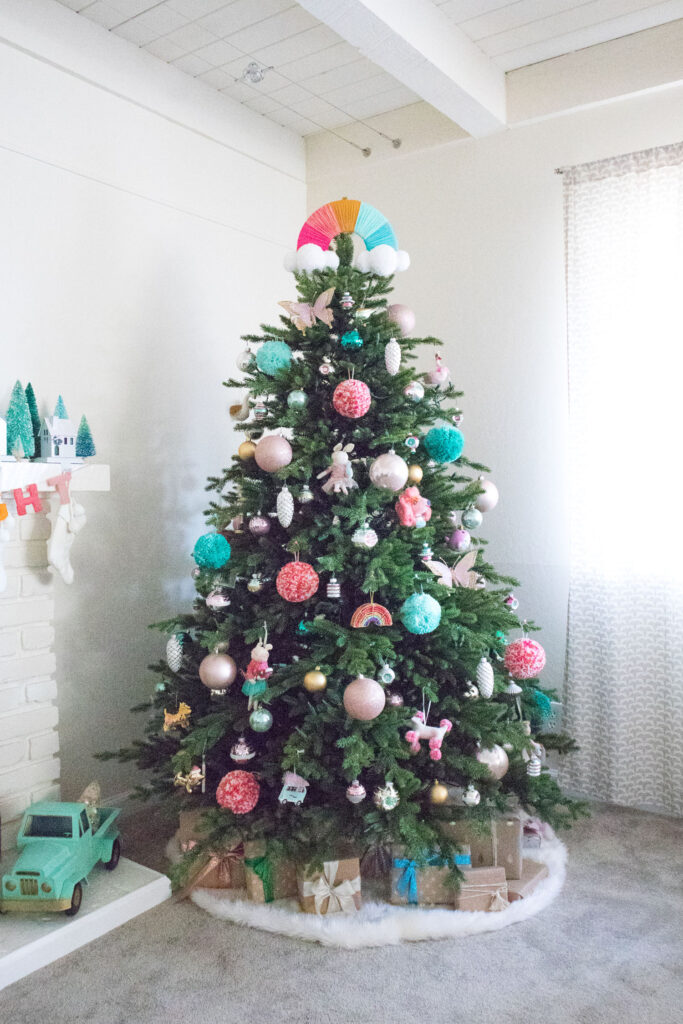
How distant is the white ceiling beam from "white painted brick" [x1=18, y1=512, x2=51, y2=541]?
173 centimetres

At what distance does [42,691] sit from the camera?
8.45 feet

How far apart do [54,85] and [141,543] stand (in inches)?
62.9

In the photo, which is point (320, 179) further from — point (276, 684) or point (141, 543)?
point (276, 684)

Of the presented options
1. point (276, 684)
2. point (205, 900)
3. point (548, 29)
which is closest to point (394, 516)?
point (276, 684)

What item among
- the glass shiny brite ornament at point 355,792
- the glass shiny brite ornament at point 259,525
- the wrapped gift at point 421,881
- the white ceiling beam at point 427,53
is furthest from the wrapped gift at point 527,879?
the white ceiling beam at point 427,53

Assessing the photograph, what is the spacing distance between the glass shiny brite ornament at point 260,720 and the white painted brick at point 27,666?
2.68 ft

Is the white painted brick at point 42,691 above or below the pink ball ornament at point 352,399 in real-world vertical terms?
below

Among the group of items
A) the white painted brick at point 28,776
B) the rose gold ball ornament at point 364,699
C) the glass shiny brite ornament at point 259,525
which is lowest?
the white painted brick at point 28,776

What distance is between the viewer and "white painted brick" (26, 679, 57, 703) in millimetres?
2545

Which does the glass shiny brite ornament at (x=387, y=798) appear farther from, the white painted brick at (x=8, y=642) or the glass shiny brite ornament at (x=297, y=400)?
the white painted brick at (x=8, y=642)

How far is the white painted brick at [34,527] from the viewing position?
8.32 ft

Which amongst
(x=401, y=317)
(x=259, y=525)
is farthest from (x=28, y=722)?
(x=401, y=317)

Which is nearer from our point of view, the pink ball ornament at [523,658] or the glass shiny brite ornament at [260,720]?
the glass shiny brite ornament at [260,720]

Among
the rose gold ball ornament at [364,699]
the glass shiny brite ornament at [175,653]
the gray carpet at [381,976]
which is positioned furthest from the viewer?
the glass shiny brite ornament at [175,653]
